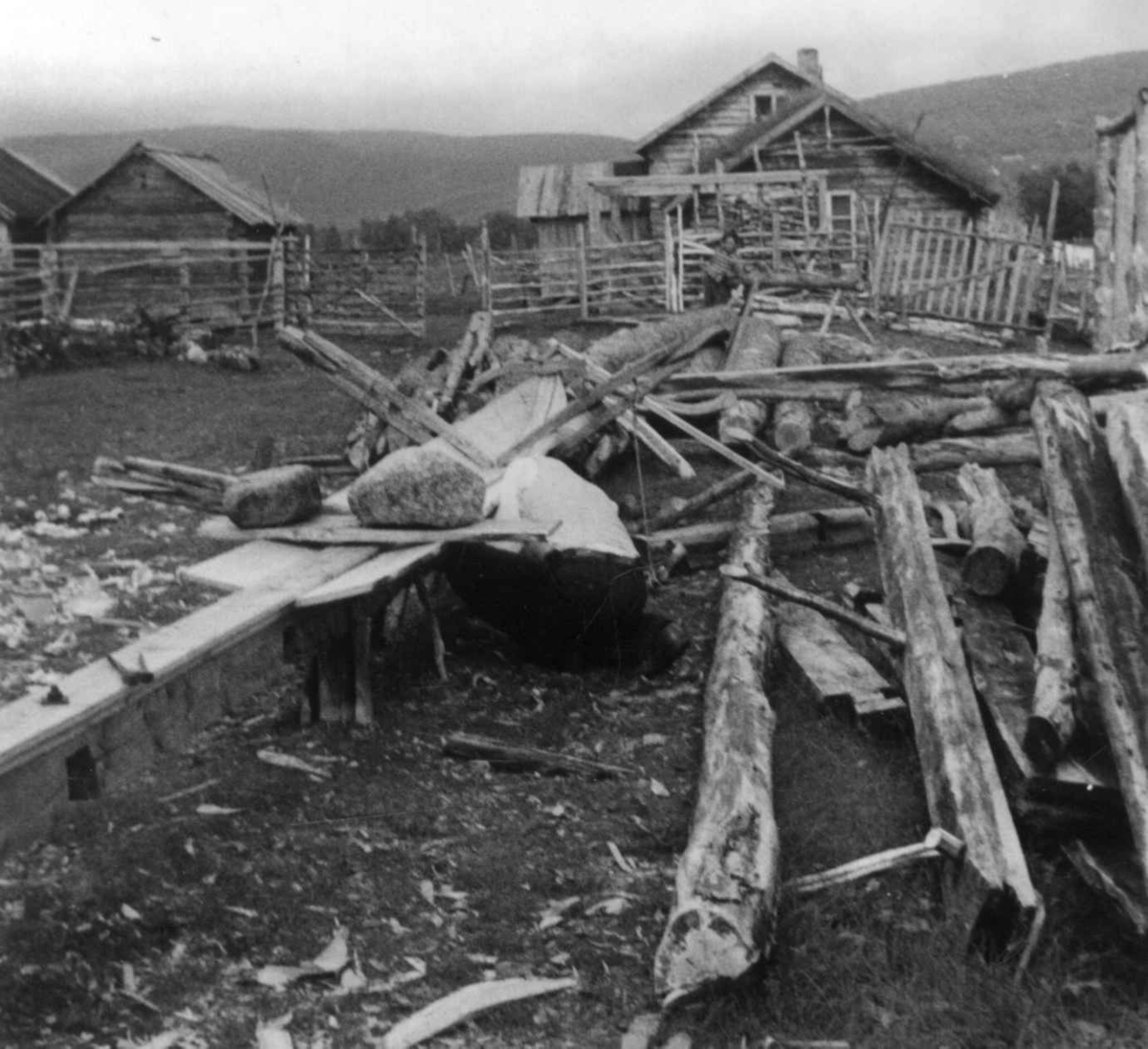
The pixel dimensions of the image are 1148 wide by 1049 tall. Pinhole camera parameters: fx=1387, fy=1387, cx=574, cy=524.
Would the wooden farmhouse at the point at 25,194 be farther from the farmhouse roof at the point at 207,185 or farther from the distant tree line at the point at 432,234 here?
the distant tree line at the point at 432,234

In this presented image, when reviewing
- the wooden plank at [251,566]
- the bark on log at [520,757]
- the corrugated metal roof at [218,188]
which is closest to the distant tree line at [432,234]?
the corrugated metal roof at [218,188]

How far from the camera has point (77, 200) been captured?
1145 inches

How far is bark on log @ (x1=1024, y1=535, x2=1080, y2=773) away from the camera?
4.44 meters

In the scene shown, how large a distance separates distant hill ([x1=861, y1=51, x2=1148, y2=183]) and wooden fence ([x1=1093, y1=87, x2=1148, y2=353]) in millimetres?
44514

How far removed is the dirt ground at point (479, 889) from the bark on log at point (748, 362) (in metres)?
2.48

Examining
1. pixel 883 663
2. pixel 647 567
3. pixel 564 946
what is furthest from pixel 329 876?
pixel 647 567

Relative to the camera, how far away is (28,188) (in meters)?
31.8

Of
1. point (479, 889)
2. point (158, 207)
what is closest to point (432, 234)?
point (158, 207)

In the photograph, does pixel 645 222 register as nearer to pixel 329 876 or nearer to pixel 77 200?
pixel 77 200

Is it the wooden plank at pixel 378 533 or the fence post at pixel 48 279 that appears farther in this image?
the fence post at pixel 48 279

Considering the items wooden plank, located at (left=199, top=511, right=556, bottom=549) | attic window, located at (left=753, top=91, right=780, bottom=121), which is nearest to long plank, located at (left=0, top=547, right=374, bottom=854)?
wooden plank, located at (left=199, top=511, right=556, bottom=549)

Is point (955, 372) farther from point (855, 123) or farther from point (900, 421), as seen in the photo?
point (855, 123)

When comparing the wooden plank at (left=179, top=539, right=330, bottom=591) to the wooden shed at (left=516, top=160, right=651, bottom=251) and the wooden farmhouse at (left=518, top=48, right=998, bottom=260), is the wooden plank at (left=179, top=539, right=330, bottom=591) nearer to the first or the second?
the wooden farmhouse at (left=518, top=48, right=998, bottom=260)

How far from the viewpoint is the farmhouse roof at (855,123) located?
27281 millimetres
